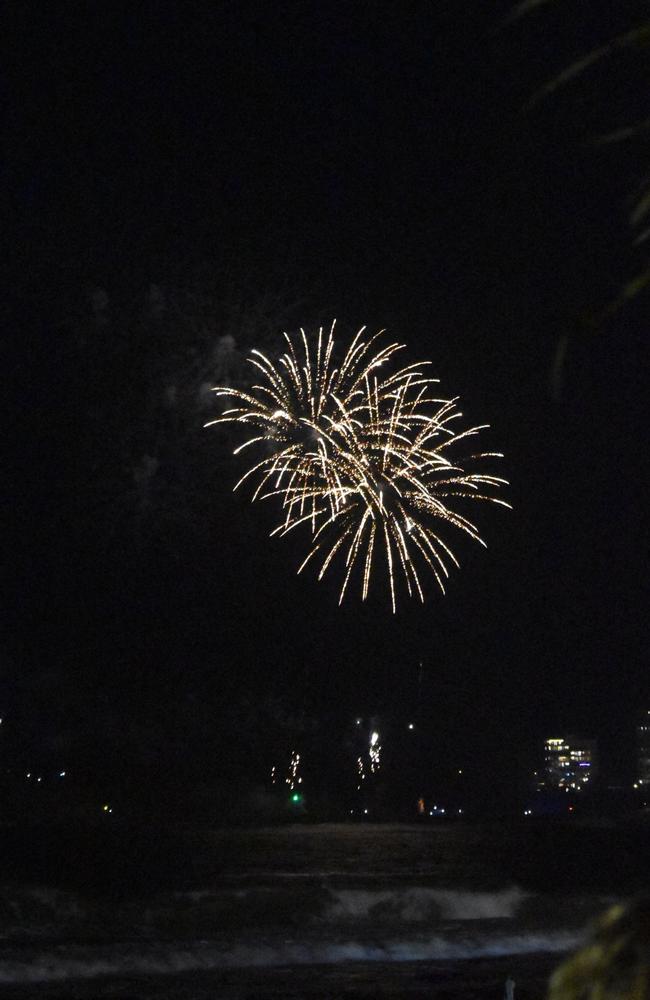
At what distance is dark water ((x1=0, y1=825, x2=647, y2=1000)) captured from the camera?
27.2 m

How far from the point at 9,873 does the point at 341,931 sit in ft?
96.6

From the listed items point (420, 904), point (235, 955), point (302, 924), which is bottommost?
point (235, 955)

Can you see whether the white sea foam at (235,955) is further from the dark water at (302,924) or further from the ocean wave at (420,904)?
the ocean wave at (420,904)

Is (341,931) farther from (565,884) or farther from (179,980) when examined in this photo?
(565,884)

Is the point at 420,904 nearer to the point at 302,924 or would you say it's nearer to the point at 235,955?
the point at 302,924

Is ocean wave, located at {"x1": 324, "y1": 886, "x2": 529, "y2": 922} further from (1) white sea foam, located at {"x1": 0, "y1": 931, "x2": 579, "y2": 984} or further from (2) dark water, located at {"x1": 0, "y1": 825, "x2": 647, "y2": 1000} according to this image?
(1) white sea foam, located at {"x1": 0, "y1": 931, "x2": 579, "y2": 984}

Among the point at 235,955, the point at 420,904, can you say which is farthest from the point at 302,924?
the point at 420,904

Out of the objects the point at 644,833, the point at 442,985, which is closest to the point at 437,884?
the point at 442,985

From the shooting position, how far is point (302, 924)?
40.9m

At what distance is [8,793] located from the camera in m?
147

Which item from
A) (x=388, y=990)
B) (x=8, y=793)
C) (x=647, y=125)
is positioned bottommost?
(x=388, y=990)

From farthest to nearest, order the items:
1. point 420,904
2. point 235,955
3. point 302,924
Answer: point 420,904 → point 302,924 → point 235,955

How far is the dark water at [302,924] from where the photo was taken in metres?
27.2

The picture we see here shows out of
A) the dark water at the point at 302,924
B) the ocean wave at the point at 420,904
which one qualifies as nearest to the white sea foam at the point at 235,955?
the dark water at the point at 302,924
